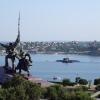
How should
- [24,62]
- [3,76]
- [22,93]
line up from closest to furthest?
[22,93] → [24,62] → [3,76]

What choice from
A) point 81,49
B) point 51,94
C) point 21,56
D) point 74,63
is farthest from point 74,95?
point 81,49

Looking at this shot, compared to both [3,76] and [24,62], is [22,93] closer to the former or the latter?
[24,62]

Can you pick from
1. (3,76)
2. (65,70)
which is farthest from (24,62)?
(65,70)

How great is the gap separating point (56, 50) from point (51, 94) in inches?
3645

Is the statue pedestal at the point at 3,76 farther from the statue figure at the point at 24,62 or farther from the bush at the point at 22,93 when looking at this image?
the bush at the point at 22,93

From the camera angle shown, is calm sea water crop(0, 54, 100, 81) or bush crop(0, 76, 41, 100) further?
calm sea water crop(0, 54, 100, 81)

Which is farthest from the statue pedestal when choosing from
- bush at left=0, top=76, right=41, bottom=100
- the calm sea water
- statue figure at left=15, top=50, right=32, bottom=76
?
the calm sea water

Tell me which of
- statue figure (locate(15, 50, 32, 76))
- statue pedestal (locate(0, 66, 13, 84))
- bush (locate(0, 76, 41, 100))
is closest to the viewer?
bush (locate(0, 76, 41, 100))

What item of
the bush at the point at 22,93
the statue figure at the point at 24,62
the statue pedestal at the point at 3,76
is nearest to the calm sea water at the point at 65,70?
the statue pedestal at the point at 3,76

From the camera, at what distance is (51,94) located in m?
20.0

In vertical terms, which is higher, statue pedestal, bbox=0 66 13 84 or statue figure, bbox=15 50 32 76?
statue figure, bbox=15 50 32 76

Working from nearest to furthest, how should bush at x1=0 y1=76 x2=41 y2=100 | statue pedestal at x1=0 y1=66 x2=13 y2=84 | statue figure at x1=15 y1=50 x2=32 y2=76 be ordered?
bush at x1=0 y1=76 x2=41 y2=100
statue figure at x1=15 y1=50 x2=32 y2=76
statue pedestal at x1=0 y1=66 x2=13 y2=84

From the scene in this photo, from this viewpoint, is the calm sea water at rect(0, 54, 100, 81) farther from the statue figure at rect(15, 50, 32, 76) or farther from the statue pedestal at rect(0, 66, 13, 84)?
the statue figure at rect(15, 50, 32, 76)

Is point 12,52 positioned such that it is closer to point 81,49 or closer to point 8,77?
point 8,77
